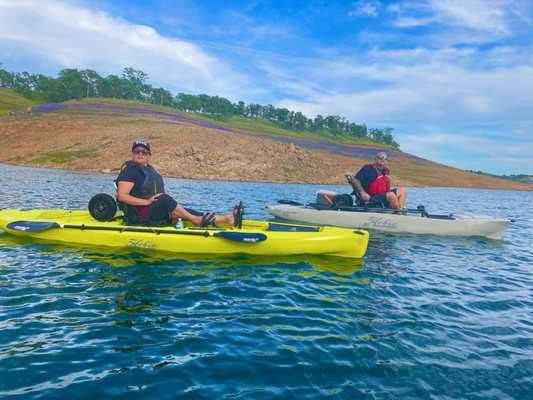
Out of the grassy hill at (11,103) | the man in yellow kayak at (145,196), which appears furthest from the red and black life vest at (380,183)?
the grassy hill at (11,103)

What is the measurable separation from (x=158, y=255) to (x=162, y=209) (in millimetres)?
1279

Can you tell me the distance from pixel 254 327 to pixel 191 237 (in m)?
4.32

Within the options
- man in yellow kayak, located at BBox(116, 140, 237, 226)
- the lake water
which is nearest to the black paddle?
man in yellow kayak, located at BBox(116, 140, 237, 226)

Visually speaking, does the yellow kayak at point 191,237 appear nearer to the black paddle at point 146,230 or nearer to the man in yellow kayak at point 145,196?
the black paddle at point 146,230

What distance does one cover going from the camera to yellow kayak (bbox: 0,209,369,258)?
967cm

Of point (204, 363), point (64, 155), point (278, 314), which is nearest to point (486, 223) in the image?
point (278, 314)

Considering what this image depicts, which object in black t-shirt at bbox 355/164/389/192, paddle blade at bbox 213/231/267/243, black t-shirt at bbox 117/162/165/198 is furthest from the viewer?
black t-shirt at bbox 355/164/389/192

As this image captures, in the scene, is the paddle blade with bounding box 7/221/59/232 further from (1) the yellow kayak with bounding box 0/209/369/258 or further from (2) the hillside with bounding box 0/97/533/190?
(2) the hillside with bounding box 0/97/533/190

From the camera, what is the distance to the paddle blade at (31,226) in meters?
10.0

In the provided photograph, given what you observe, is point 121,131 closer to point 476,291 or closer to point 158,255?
point 158,255

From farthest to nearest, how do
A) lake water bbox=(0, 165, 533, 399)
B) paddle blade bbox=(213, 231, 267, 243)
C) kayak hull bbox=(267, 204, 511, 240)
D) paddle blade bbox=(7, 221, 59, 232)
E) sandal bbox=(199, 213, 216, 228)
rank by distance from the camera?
kayak hull bbox=(267, 204, 511, 240)
sandal bbox=(199, 213, 216, 228)
paddle blade bbox=(7, 221, 59, 232)
paddle blade bbox=(213, 231, 267, 243)
lake water bbox=(0, 165, 533, 399)

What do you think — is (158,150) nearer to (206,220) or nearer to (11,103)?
(206,220)

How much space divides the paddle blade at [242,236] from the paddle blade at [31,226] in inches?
183

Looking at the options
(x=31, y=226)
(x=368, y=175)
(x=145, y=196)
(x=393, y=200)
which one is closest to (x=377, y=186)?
(x=368, y=175)
